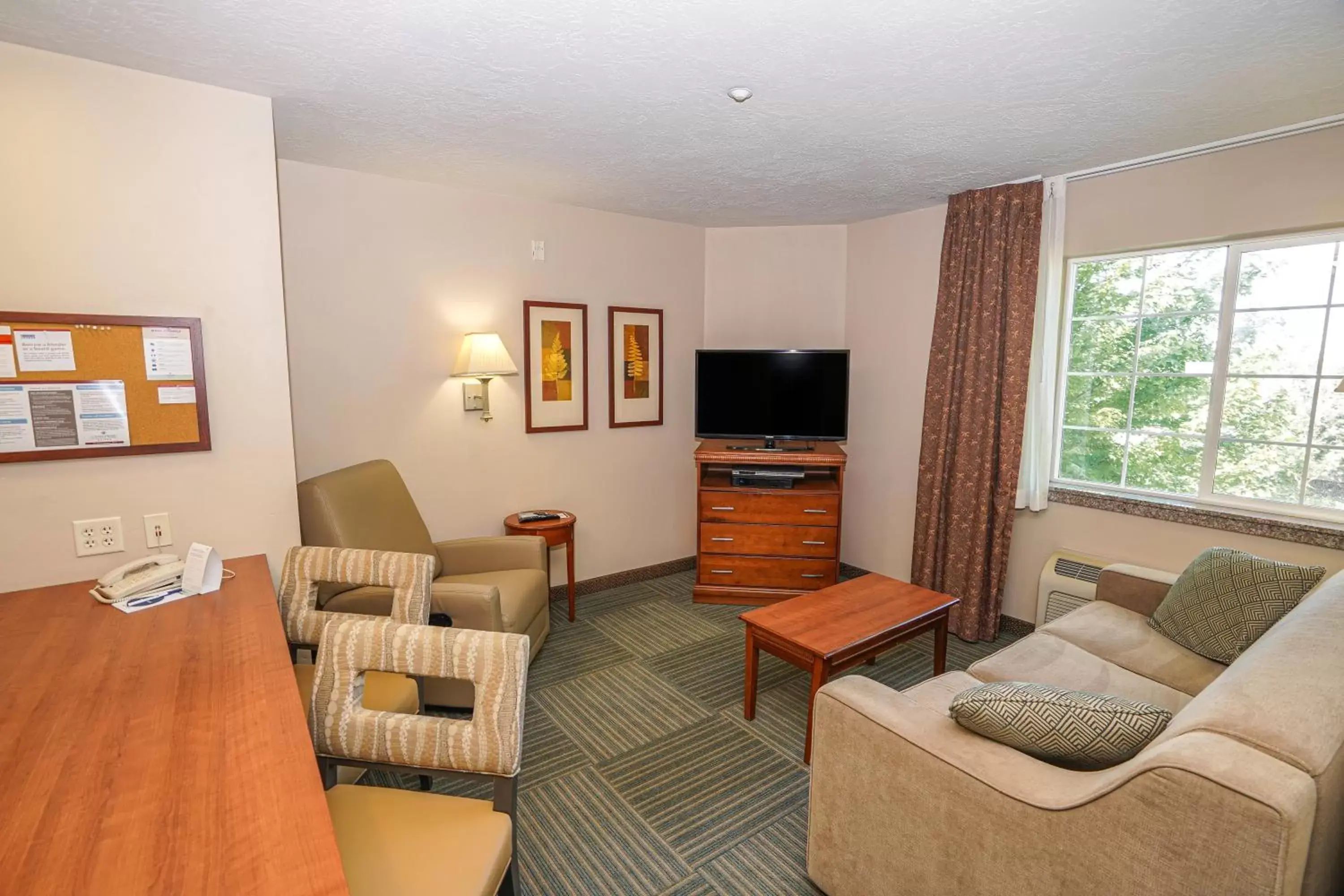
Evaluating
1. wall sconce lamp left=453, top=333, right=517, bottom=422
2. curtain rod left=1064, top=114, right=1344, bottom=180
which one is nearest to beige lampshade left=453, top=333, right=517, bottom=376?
wall sconce lamp left=453, top=333, right=517, bottom=422

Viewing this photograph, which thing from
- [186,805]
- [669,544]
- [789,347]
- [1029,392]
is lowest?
[669,544]

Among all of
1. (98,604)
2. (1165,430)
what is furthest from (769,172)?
(98,604)

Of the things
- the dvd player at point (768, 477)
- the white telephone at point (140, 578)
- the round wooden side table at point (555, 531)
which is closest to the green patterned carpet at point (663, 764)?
the round wooden side table at point (555, 531)

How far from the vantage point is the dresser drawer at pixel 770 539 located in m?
3.97

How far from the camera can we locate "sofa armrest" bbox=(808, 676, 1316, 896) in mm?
1048

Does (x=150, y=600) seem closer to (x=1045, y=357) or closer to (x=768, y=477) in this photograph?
(x=768, y=477)

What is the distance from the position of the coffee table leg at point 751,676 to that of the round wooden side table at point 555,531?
131 cm

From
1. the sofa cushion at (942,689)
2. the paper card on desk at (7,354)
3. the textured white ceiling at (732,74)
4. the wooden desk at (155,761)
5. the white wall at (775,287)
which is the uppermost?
the textured white ceiling at (732,74)

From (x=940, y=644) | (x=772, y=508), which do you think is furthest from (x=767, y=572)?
(x=940, y=644)

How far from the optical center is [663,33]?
1.82 m

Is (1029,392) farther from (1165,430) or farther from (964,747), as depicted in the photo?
(964,747)

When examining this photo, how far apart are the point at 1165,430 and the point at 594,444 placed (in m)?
3.10

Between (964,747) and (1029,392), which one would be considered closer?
(964,747)

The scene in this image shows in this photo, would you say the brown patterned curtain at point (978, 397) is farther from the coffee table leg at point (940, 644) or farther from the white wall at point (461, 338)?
the white wall at point (461, 338)
